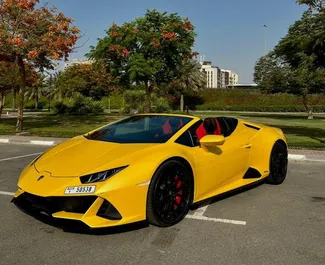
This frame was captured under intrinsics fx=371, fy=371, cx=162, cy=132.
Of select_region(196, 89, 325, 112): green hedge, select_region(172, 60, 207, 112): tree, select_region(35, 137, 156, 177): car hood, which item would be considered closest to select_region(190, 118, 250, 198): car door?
select_region(35, 137, 156, 177): car hood

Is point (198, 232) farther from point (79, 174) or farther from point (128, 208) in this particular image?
point (79, 174)

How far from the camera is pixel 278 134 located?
20.8ft

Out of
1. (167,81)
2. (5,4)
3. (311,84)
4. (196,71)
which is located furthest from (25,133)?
(196,71)

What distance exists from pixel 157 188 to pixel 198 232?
2.18ft

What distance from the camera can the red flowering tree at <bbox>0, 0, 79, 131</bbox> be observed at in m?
15.0

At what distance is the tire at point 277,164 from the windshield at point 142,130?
1.90 meters

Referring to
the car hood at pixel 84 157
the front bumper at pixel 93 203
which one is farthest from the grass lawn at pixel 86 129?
the front bumper at pixel 93 203

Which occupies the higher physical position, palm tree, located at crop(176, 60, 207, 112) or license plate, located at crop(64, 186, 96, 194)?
palm tree, located at crop(176, 60, 207, 112)

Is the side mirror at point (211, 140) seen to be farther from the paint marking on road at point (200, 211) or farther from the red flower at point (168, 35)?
the red flower at point (168, 35)

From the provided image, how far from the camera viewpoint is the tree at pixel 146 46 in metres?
18.0

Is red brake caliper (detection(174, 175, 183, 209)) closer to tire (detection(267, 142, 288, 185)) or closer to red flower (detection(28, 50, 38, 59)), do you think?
tire (detection(267, 142, 288, 185))

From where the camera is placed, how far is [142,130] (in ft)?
16.1

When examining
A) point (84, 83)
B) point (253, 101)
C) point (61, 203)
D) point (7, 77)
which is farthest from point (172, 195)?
point (253, 101)

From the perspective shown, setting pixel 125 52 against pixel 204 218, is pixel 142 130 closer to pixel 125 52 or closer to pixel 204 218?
pixel 204 218
